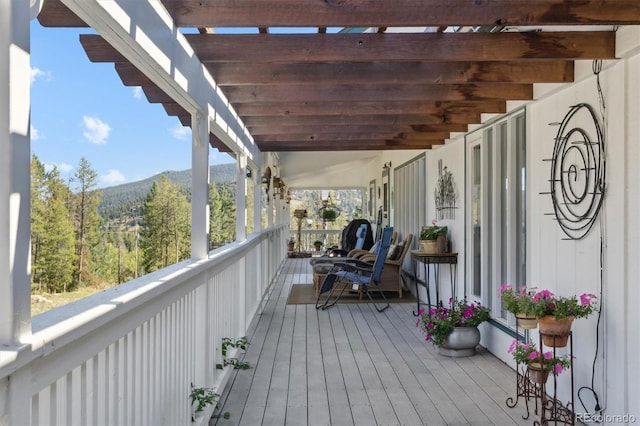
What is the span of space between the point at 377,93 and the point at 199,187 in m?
1.54

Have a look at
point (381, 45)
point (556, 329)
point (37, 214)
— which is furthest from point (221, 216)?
point (37, 214)

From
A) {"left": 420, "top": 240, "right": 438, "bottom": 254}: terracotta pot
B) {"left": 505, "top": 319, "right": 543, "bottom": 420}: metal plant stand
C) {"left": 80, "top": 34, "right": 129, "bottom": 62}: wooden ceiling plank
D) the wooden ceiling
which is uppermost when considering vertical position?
the wooden ceiling

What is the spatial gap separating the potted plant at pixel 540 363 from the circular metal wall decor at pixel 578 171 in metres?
0.73

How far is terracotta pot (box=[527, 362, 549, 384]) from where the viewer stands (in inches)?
110

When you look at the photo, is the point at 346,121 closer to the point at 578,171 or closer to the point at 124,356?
the point at 578,171

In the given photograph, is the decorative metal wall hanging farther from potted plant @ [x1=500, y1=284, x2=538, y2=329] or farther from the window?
potted plant @ [x1=500, y1=284, x2=538, y2=329]

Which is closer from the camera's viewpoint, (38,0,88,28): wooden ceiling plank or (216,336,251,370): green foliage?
(38,0,88,28): wooden ceiling plank

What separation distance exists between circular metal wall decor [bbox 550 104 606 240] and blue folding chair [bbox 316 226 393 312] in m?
3.17

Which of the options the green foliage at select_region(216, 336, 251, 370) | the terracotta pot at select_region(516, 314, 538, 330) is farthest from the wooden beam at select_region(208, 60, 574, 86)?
the green foliage at select_region(216, 336, 251, 370)

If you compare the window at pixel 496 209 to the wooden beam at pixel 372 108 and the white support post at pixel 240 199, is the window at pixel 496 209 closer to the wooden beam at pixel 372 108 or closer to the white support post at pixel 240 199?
the wooden beam at pixel 372 108

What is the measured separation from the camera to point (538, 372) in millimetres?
2850

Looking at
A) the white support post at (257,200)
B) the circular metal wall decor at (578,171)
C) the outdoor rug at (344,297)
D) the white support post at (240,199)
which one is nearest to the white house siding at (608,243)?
the circular metal wall decor at (578,171)

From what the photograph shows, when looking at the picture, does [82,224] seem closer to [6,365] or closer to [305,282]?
[6,365]

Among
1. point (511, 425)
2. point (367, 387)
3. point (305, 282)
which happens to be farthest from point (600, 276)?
point (305, 282)
